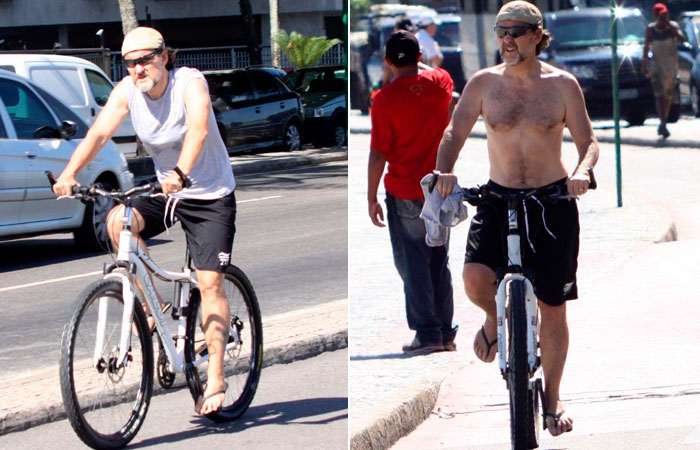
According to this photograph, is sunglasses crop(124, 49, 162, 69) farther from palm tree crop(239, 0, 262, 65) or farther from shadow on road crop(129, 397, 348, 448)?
palm tree crop(239, 0, 262, 65)

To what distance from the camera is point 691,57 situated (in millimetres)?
23250

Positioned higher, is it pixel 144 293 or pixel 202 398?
pixel 144 293

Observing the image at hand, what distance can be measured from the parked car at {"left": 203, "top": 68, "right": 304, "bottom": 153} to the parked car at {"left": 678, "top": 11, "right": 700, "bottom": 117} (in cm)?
640

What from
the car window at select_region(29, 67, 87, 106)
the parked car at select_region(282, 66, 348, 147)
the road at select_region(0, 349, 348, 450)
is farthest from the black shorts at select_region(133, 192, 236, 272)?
the parked car at select_region(282, 66, 348, 147)

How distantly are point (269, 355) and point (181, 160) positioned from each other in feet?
6.78

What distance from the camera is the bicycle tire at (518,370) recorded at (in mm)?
4871

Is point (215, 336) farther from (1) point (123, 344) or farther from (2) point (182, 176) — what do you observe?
(2) point (182, 176)

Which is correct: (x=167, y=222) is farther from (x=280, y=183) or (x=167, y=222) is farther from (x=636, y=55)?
(x=636, y=55)

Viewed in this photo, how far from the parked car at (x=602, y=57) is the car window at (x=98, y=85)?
27.5 ft

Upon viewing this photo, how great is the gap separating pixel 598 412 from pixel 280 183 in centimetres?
1347

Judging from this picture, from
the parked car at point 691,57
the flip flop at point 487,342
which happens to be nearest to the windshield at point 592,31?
the parked car at point 691,57

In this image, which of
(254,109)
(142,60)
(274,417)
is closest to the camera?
(142,60)

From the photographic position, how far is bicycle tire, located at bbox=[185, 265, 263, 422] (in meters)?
5.60

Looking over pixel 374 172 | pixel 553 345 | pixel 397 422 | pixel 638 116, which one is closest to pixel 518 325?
pixel 553 345
